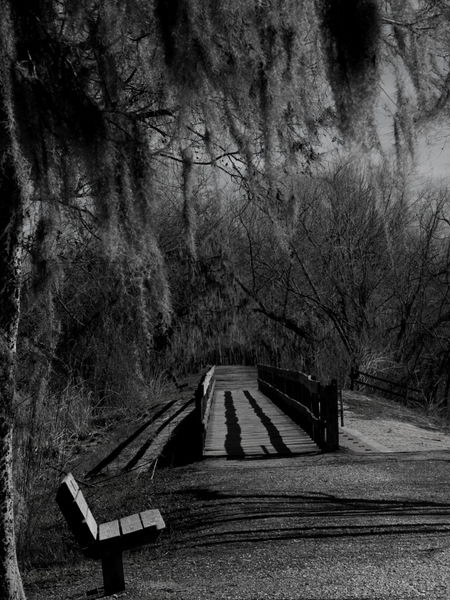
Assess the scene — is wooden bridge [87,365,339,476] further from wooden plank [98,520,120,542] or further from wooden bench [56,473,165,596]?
wooden bench [56,473,165,596]

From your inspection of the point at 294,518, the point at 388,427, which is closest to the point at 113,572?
the point at 294,518

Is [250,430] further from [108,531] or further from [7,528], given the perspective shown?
[7,528]

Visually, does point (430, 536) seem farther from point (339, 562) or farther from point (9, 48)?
point (9, 48)

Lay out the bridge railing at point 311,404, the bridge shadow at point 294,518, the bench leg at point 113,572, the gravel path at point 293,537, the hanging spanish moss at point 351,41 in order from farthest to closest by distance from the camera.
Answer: the bridge railing at point 311,404 → the bridge shadow at point 294,518 → the bench leg at point 113,572 → the gravel path at point 293,537 → the hanging spanish moss at point 351,41

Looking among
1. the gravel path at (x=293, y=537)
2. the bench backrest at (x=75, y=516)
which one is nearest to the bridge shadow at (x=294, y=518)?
the gravel path at (x=293, y=537)

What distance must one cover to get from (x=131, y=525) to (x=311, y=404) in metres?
7.55

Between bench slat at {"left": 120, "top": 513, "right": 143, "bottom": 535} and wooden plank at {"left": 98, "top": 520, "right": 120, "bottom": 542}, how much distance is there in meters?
0.04

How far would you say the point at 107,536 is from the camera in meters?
4.75

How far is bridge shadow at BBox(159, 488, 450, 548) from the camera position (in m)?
5.86

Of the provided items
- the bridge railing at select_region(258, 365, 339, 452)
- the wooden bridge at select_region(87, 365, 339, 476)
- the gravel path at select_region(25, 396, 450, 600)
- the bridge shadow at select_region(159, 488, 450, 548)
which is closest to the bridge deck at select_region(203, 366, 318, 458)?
the wooden bridge at select_region(87, 365, 339, 476)

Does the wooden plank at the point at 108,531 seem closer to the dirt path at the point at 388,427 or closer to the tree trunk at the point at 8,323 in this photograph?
the tree trunk at the point at 8,323

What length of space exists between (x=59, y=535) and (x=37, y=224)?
3153 millimetres

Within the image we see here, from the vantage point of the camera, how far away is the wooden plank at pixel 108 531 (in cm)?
472

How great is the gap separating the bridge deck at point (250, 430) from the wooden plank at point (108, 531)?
17.9 feet
